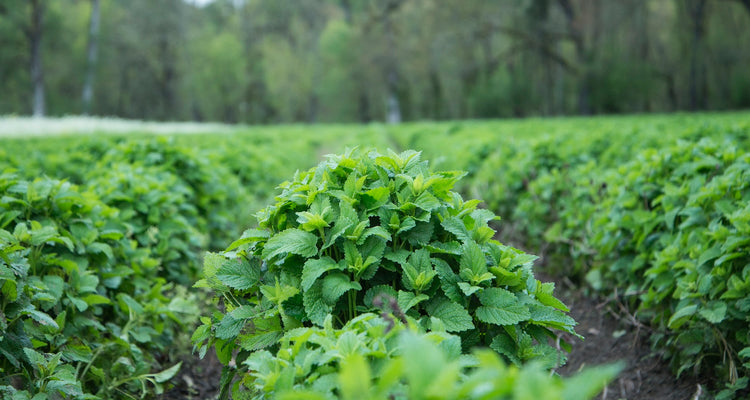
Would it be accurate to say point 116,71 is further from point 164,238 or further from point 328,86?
point 164,238

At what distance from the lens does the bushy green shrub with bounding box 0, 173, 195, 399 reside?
95.0 inches

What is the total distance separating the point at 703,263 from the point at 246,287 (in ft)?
8.34

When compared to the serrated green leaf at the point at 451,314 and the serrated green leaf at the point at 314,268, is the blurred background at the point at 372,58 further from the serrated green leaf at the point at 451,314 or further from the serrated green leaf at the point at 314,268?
the serrated green leaf at the point at 314,268

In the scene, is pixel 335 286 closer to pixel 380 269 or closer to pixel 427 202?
Answer: pixel 380 269

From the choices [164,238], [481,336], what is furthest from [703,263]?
[164,238]

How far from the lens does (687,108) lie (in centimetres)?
3412

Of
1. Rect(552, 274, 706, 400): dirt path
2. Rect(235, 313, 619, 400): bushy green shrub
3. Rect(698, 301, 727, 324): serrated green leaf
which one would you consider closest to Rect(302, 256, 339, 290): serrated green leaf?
Rect(235, 313, 619, 400): bushy green shrub

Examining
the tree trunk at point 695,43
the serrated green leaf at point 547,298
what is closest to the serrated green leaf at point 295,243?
the serrated green leaf at point 547,298

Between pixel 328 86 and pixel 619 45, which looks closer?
pixel 619 45

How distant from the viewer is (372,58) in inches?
1688

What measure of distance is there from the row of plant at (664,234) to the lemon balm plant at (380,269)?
1.42 meters

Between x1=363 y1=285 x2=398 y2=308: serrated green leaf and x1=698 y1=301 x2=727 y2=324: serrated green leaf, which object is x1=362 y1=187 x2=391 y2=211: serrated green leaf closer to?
x1=363 y1=285 x2=398 y2=308: serrated green leaf

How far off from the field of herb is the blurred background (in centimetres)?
2809

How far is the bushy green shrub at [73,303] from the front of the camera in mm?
2412
